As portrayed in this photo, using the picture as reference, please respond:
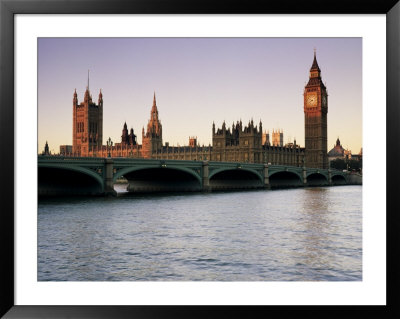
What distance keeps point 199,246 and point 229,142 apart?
78254 millimetres

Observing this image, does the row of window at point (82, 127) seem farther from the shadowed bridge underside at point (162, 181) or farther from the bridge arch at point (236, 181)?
the shadowed bridge underside at point (162, 181)

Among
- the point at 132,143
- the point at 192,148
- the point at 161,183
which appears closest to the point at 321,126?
the point at 192,148

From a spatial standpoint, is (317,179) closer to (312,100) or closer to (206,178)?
(206,178)

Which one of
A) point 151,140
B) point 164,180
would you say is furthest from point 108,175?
point 151,140

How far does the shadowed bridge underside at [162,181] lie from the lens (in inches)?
1583

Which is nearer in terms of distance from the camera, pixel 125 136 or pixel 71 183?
pixel 71 183

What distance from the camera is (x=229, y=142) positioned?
297 ft

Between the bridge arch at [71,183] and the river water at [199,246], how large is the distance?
797 cm

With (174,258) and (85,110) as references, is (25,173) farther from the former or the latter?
(85,110)

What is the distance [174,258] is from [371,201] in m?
5.81

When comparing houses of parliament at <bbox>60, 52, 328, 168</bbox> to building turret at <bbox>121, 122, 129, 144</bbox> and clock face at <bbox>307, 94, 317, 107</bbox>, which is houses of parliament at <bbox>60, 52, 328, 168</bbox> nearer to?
clock face at <bbox>307, 94, 317, 107</bbox>

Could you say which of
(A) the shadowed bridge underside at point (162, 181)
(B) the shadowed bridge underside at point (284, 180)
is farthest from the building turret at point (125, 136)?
(A) the shadowed bridge underside at point (162, 181)

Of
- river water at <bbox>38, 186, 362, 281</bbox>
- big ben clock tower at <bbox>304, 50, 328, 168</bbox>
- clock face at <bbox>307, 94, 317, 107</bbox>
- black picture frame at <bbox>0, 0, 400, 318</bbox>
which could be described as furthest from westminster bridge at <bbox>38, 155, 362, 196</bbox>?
clock face at <bbox>307, 94, 317, 107</bbox>

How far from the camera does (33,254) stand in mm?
5770
